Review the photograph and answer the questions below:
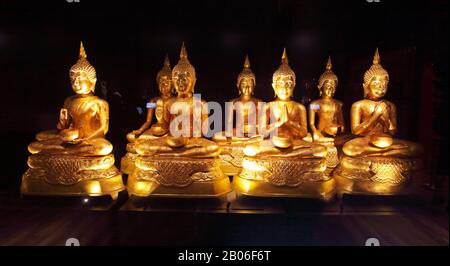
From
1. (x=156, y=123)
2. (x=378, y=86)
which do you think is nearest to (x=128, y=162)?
(x=156, y=123)

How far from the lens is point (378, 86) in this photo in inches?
123

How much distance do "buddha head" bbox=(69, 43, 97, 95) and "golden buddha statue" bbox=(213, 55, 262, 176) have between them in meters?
1.41

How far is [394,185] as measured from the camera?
2781mm

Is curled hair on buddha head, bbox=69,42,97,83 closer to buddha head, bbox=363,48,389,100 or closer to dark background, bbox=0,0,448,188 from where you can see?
dark background, bbox=0,0,448,188

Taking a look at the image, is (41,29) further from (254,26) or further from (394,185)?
(394,185)

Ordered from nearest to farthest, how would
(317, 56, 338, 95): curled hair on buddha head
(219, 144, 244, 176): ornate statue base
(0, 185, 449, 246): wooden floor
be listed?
(0, 185, 449, 246): wooden floor, (219, 144, 244, 176): ornate statue base, (317, 56, 338, 95): curled hair on buddha head

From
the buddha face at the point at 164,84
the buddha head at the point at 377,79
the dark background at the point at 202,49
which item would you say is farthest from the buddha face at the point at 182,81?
the buddha head at the point at 377,79

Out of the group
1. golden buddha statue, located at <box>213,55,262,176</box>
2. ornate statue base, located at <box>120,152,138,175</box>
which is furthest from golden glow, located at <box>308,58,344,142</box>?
ornate statue base, located at <box>120,152,138,175</box>

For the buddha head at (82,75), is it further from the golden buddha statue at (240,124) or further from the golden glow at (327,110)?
the golden glow at (327,110)

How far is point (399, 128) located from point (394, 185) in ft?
2.32

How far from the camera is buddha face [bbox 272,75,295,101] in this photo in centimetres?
302

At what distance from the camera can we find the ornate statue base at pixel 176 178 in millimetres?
2664

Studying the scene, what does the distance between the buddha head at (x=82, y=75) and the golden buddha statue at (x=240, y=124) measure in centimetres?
141

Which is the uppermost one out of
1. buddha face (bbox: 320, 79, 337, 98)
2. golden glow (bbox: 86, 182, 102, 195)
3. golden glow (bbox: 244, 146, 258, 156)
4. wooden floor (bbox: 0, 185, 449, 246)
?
buddha face (bbox: 320, 79, 337, 98)
